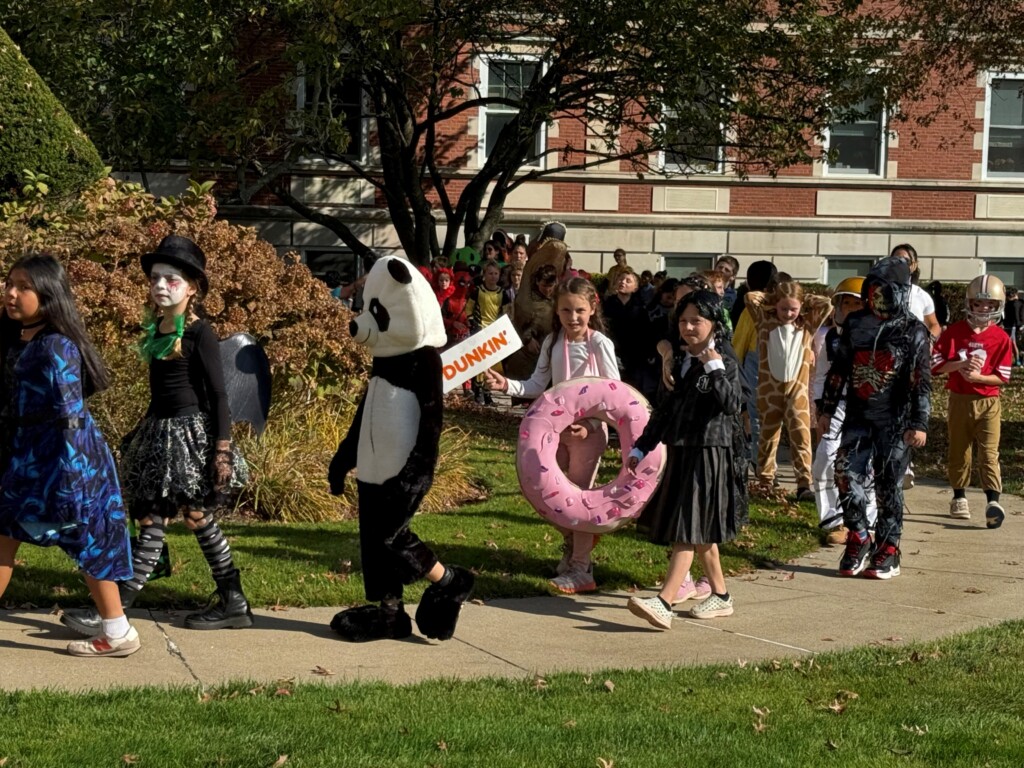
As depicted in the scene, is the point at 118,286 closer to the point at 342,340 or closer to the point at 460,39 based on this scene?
the point at 342,340

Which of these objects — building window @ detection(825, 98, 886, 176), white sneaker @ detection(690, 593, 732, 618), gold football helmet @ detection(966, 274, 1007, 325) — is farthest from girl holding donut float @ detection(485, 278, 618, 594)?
building window @ detection(825, 98, 886, 176)

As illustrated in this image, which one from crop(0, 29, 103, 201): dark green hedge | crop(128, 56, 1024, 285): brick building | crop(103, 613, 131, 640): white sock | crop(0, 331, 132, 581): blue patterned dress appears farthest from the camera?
crop(128, 56, 1024, 285): brick building

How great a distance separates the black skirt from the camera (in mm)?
7242

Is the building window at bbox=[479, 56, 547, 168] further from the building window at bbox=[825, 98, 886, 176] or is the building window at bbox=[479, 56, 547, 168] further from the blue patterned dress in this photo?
the blue patterned dress

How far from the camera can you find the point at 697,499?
726cm

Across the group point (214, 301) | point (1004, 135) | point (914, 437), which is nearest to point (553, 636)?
point (914, 437)

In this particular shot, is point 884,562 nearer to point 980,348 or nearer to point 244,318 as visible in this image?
point 980,348

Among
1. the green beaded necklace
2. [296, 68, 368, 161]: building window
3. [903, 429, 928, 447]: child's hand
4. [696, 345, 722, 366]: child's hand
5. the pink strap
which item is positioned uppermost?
[296, 68, 368, 161]: building window

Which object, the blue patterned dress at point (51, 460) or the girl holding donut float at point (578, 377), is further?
the girl holding donut float at point (578, 377)

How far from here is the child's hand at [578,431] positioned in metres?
8.07

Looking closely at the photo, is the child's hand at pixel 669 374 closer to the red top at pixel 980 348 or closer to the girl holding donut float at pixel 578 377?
the girl holding donut float at pixel 578 377

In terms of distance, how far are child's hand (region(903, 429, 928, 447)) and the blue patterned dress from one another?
15.1ft

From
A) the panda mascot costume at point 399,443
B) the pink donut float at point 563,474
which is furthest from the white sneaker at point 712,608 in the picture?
the panda mascot costume at point 399,443

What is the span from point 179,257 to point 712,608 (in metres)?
3.19
